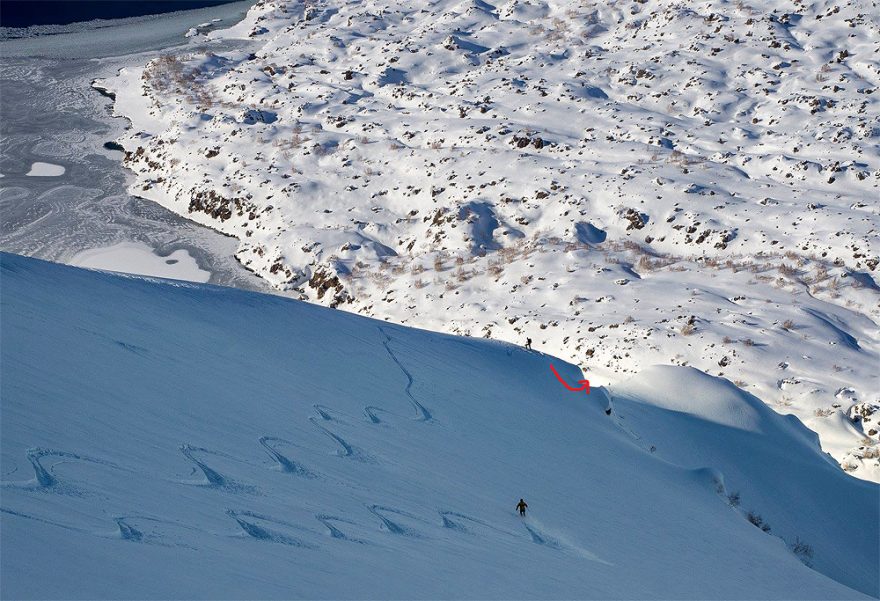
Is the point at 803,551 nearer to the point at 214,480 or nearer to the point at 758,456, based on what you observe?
the point at 758,456

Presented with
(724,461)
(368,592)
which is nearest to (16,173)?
(724,461)

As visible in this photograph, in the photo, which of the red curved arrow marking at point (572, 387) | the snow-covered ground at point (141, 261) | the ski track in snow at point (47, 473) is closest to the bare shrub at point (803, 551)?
the red curved arrow marking at point (572, 387)

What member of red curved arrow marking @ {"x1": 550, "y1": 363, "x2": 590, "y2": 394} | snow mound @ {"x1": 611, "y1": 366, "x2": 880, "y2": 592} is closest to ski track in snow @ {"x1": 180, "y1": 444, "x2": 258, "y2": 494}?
snow mound @ {"x1": 611, "y1": 366, "x2": 880, "y2": 592}

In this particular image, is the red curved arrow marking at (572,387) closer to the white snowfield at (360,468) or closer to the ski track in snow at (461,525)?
the white snowfield at (360,468)

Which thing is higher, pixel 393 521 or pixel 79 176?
pixel 393 521

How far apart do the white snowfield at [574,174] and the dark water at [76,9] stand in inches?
300

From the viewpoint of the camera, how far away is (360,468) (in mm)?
9078

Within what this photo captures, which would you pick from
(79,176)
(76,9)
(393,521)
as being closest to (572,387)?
(393,521)

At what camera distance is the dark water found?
Answer: 42.3 metres

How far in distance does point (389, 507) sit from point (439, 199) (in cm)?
1741

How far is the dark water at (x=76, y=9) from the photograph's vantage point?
42.3 m

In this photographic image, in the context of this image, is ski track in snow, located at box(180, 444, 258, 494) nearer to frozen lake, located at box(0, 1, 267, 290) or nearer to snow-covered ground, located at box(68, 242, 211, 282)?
frozen lake, located at box(0, 1, 267, 290)

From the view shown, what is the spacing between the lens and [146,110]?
32.5m

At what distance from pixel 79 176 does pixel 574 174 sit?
1584 centimetres
